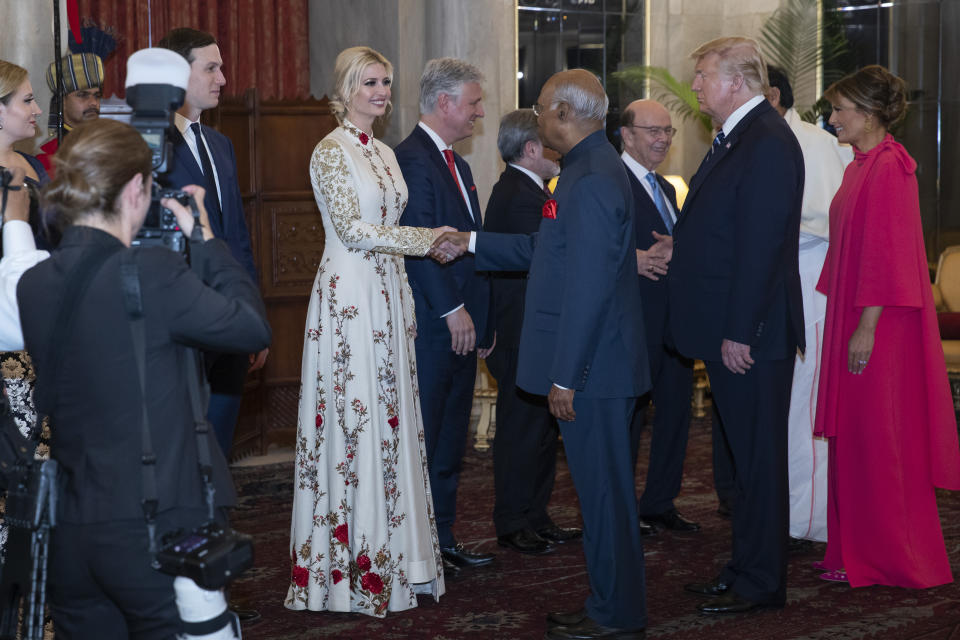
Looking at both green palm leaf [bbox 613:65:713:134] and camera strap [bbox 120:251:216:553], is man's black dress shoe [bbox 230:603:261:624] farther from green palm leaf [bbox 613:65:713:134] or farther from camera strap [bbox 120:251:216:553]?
green palm leaf [bbox 613:65:713:134]

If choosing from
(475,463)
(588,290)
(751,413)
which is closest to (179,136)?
(588,290)

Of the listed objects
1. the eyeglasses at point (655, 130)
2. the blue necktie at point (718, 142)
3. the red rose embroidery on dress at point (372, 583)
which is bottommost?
the red rose embroidery on dress at point (372, 583)

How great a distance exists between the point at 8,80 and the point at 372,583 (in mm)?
1897

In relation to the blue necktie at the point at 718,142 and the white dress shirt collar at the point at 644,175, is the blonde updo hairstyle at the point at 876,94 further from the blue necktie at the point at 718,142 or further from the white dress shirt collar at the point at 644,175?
the white dress shirt collar at the point at 644,175

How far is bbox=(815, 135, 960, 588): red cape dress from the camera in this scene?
3674mm

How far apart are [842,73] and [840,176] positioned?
14.5 feet

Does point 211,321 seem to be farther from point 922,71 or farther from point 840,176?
point 922,71

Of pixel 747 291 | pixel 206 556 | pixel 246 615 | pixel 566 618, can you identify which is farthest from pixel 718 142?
pixel 206 556

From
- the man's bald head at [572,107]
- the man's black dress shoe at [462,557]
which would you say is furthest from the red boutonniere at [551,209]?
the man's black dress shoe at [462,557]

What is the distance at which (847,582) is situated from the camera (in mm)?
3805

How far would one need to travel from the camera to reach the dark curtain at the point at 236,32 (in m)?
6.59

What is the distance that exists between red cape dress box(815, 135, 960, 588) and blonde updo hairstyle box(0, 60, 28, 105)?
2768 mm

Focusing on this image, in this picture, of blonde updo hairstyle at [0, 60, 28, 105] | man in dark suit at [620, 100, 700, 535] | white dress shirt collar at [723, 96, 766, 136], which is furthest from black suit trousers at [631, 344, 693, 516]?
blonde updo hairstyle at [0, 60, 28, 105]

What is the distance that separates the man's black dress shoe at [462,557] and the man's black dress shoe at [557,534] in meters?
0.40
